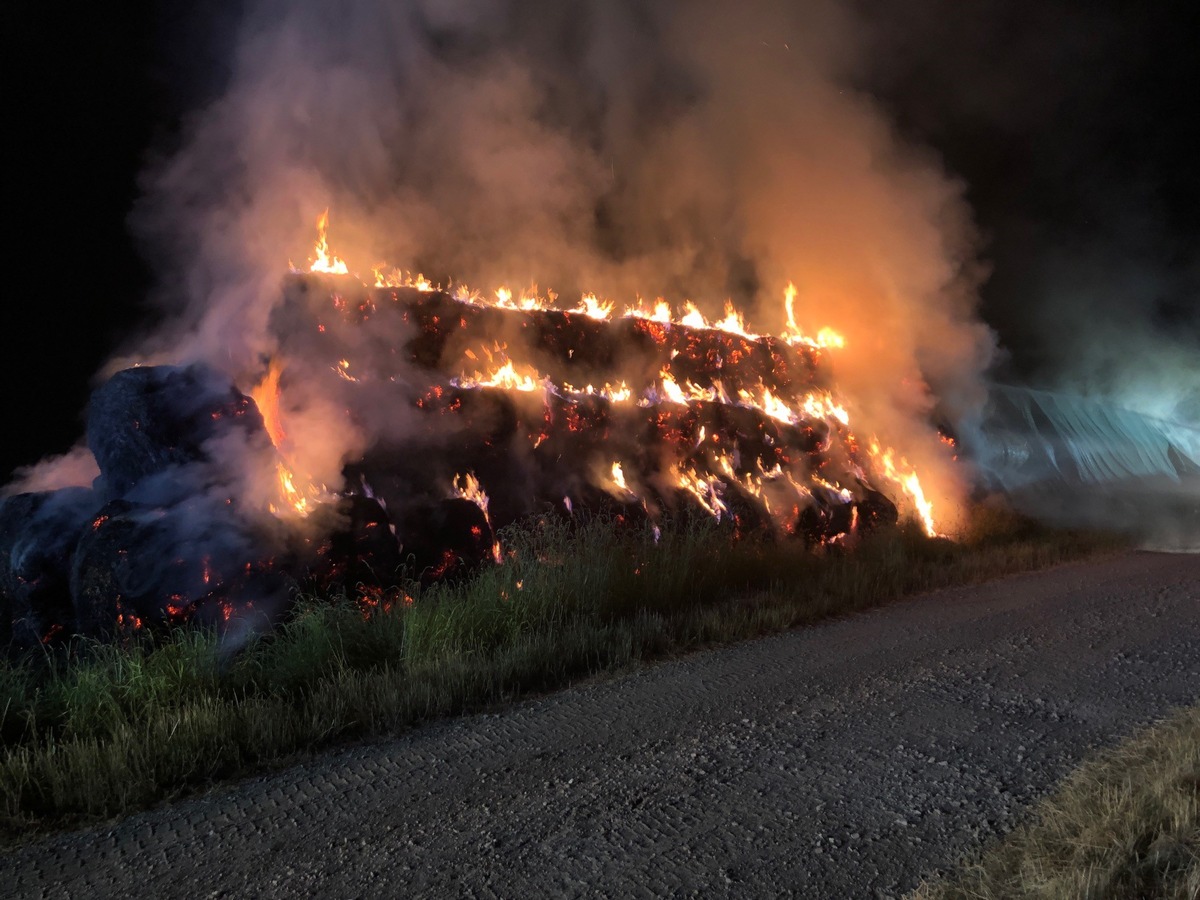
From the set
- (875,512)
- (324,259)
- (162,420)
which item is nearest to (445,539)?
(162,420)

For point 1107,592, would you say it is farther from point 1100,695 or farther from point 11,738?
point 11,738

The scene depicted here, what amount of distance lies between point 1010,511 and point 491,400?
7620mm

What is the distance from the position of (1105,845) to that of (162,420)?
265 inches

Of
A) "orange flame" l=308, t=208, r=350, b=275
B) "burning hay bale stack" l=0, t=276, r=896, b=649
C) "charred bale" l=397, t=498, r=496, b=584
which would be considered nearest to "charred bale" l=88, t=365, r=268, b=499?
"burning hay bale stack" l=0, t=276, r=896, b=649

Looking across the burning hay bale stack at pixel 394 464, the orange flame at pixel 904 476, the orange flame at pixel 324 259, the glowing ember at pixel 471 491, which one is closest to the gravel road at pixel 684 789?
the burning hay bale stack at pixel 394 464

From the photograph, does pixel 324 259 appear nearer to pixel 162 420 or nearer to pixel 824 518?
pixel 162 420

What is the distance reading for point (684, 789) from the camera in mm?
3617

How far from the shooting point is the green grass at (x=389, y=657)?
3.93 metres

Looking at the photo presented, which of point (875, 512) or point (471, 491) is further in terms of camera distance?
point (875, 512)

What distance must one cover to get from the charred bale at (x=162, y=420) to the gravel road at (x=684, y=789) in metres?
3.68

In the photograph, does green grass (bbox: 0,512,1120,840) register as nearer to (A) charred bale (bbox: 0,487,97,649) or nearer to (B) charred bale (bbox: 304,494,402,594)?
(B) charred bale (bbox: 304,494,402,594)

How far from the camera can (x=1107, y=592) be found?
7.40 metres

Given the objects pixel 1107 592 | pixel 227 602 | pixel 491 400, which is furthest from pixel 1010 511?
pixel 227 602

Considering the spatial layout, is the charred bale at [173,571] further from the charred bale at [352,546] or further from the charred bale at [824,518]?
the charred bale at [824,518]
